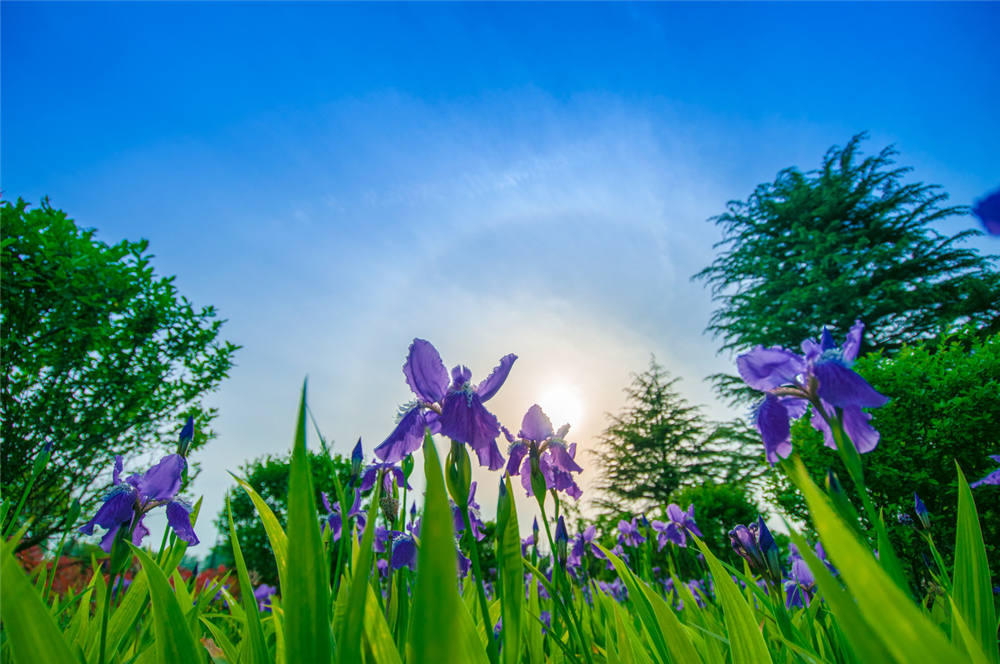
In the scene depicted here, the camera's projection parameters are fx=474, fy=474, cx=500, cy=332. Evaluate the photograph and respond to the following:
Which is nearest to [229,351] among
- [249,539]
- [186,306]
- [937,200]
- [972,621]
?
[186,306]

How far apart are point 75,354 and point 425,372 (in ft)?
26.1

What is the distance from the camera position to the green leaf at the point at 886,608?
0.62 metres

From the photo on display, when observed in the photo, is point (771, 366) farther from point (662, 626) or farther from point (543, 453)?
point (543, 453)

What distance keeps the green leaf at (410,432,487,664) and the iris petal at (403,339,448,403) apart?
0.78 m

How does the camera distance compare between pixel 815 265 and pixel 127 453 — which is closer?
pixel 127 453

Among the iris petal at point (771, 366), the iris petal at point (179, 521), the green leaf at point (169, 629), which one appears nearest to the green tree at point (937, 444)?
the iris petal at point (771, 366)

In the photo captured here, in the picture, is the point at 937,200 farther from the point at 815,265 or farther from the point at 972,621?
the point at 972,621

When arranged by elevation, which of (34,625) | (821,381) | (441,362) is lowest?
(34,625)

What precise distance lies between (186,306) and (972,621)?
9.57 metres

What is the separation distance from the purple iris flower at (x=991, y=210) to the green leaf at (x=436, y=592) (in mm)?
991

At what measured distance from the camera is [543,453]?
79.0 inches

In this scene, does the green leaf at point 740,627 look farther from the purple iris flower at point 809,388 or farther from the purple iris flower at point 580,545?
the purple iris flower at point 580,545

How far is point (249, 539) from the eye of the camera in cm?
1269

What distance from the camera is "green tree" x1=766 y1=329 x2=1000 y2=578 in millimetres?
5121
